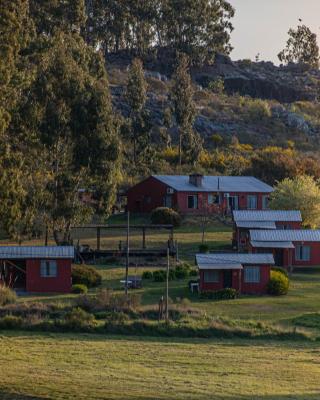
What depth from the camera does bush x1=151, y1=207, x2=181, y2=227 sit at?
79.0 m

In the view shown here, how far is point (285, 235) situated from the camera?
216ft

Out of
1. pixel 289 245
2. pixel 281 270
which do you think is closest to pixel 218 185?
pixel 289 245

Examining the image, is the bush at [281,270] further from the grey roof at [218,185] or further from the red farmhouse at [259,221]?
the grey roof at [218,185]

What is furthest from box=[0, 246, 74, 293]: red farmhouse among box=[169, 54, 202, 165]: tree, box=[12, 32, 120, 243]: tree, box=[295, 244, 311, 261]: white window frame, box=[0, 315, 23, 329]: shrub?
box=[169, 54, 202, 165]: tree

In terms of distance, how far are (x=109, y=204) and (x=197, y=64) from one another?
3860 inches

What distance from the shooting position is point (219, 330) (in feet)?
128

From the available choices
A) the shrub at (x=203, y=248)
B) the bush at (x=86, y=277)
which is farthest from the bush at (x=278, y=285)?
the shrub at (x=203, y=248)

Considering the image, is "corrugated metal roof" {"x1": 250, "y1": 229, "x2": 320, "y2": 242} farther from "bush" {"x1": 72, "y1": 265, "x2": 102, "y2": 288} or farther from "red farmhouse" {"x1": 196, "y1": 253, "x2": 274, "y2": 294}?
"bush" {"x1": 72, "y1": 265, "x2": 102, "y2": 288}

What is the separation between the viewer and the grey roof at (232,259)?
2202 inches

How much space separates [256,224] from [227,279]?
52.1 feet

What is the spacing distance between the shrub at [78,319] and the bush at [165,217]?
127 feet

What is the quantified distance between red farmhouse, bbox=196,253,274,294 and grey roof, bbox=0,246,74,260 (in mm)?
8058

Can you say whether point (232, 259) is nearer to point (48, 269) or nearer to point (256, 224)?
point (48, 269)

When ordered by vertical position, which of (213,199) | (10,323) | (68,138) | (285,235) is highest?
(68,138)
